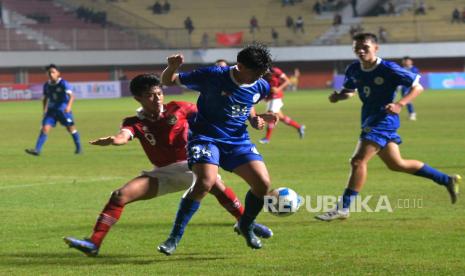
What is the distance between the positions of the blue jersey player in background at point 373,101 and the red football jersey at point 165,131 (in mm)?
2745

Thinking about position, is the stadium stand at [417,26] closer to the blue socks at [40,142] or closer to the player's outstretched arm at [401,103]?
the blue socks at [40,142]

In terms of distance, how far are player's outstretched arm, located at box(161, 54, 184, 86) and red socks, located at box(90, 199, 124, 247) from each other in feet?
4.11

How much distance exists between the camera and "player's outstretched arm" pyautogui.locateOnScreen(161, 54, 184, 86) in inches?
356

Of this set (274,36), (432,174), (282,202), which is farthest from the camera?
(274,36)

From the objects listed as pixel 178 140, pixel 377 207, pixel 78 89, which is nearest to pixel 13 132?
pixel 377 207

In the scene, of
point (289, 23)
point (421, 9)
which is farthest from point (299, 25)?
point (421, 9)

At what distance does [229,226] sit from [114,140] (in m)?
2.99

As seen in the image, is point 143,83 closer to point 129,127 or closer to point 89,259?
point 129,127

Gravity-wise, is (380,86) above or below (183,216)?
above

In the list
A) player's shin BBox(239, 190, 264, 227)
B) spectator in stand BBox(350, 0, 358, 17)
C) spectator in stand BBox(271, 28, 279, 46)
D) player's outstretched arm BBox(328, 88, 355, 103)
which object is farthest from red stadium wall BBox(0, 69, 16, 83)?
player's shin BBox(239, 190, 264, 227)

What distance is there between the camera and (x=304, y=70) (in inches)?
3238

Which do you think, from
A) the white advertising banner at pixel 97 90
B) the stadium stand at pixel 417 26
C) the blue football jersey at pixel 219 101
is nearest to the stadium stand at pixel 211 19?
the stadium stand at pixel 417 26

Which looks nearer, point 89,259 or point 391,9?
point 89,259

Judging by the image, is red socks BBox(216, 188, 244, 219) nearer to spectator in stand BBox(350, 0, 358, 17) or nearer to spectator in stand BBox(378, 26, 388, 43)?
spectator in stand BBox(378, 26, 388, 43)
